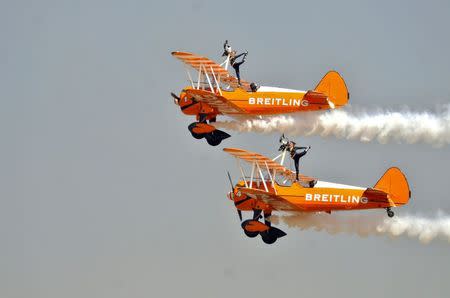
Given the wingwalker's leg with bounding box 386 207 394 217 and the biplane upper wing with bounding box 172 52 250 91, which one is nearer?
the wingwalker's leg with bounding box 386 207 394 217

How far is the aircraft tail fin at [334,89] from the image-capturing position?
93.9m

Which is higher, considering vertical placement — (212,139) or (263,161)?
(212,139)

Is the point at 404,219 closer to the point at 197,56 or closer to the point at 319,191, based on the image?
the point at 319,191

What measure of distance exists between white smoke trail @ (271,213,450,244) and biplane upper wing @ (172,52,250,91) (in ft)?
20.4

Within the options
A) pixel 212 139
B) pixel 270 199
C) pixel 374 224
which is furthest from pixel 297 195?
pixel 212 139

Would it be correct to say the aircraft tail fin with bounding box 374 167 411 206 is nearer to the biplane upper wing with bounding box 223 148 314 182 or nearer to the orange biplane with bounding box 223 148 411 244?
the orange biplane with bounding box 223 148 411 244

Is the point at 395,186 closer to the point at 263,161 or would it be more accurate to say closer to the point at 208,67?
the point at 263,161

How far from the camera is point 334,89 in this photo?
309ft

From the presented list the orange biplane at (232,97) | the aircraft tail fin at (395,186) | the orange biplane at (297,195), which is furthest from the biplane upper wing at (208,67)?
the aircraft tail fin at (395,186)

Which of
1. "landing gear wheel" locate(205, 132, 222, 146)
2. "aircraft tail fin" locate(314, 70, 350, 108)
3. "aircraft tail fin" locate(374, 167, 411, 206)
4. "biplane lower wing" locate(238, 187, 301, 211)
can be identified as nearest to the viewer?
"biplane lower wing" locate(238, 187, 301, 211)

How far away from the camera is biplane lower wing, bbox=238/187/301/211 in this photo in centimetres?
8919

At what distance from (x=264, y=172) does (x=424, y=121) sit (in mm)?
6513

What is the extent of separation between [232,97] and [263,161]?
12.2 feet

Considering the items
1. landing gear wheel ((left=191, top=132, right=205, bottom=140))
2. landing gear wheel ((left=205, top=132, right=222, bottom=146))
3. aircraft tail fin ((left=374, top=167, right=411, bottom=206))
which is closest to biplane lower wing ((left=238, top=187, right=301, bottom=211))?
aircraft tail fin ((left=374, top=167, right=411, bottom=206))
